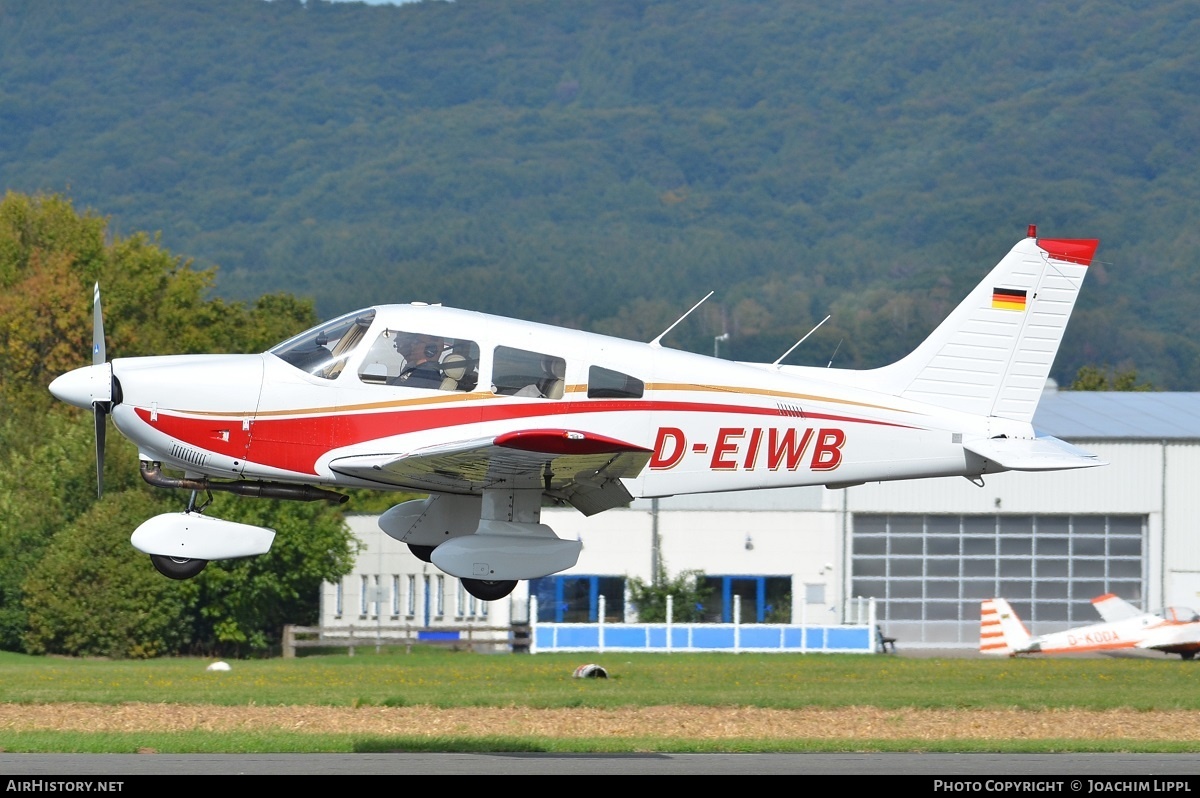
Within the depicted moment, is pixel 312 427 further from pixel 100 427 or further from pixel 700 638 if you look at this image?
pixel 700 638

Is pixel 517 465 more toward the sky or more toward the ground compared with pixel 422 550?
more toward the sky

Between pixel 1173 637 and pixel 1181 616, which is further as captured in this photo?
pixel 1181 616

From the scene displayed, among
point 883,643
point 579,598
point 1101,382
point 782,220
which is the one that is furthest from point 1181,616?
point 782,220

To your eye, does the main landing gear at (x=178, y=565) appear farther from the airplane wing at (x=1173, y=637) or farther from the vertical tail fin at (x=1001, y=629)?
the airplane wing at (x=1173, y=637)

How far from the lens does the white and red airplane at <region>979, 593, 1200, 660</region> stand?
37.4m

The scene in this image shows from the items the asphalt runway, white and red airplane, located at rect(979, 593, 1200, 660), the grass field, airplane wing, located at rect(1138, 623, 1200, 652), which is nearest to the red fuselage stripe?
the asphalt runway

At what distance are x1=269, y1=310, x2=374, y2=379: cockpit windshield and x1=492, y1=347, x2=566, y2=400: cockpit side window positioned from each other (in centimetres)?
122

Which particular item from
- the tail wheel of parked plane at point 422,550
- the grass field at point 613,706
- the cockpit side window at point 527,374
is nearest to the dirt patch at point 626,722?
the grass field at point 613,706

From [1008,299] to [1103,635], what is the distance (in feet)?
77.1

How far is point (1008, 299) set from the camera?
1647 centimetres

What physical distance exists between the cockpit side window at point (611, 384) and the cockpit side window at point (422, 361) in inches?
40.5

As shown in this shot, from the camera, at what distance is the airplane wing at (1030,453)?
15.6 m

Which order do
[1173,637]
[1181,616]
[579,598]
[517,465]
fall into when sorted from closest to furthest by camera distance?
[517,465], [1173,637], [1181,616], [579,598]

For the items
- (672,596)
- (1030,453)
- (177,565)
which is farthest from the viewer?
(672,596)
